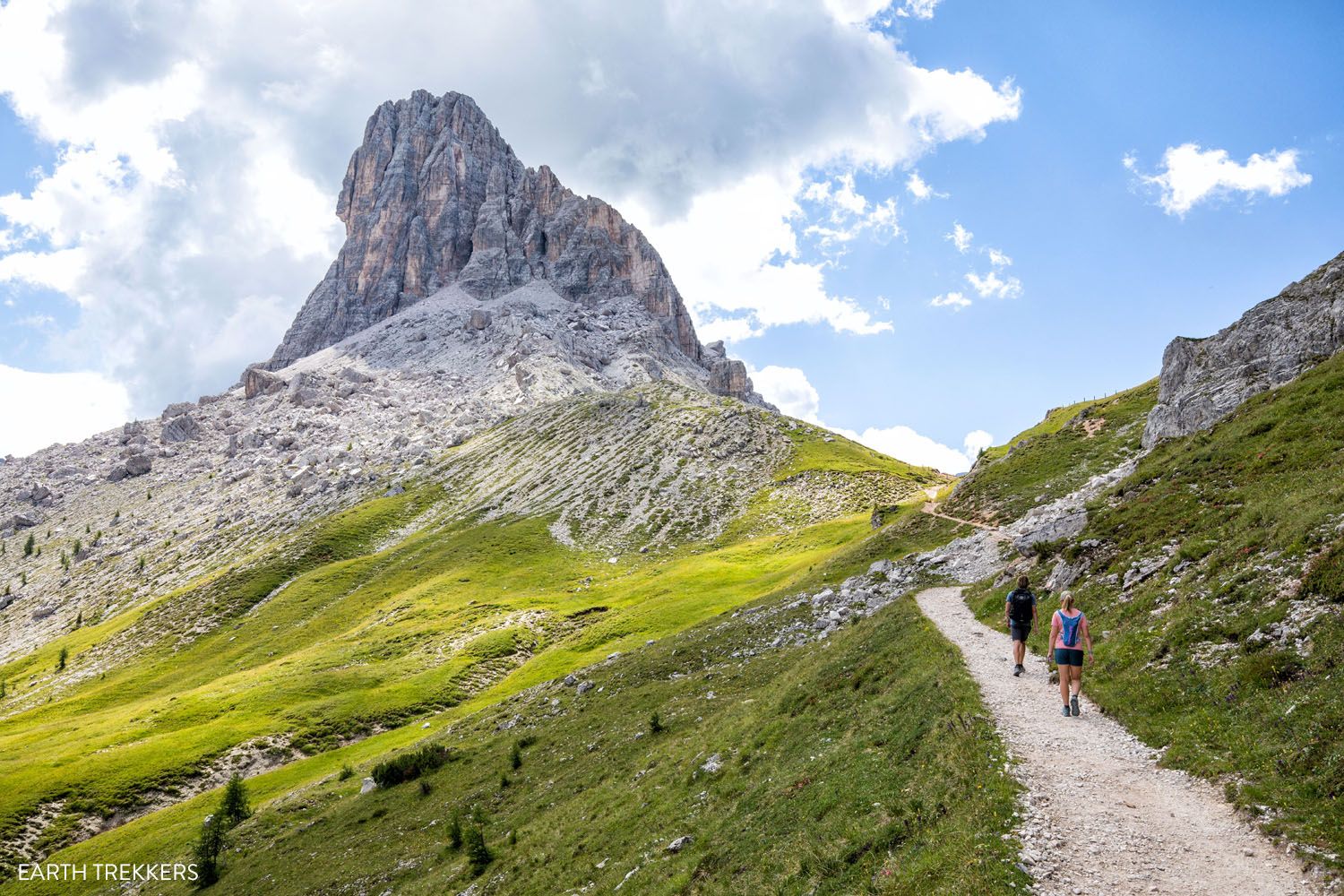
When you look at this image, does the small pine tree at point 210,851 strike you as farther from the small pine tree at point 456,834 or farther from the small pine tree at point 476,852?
the small pine tree at point 476,852

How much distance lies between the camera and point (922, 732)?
63.3 feet

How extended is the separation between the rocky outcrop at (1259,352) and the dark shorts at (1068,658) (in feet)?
110

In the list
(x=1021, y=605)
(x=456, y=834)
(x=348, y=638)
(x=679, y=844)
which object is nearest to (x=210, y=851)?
(x=456, y=834)

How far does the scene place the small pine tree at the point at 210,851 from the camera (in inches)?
1516

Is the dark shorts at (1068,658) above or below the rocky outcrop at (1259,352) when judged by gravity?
below

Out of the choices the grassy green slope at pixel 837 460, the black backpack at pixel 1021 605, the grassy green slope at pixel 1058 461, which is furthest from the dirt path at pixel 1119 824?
the grassy green slope at pixel 837 460

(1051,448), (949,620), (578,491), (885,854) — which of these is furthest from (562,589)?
(885,854)

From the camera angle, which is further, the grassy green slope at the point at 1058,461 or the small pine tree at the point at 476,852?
the grassy green slope at the point at 1058,461

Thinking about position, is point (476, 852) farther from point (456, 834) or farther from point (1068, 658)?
point (1068, 658)

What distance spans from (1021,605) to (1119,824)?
12906 millimetres

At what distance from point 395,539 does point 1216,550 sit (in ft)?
507

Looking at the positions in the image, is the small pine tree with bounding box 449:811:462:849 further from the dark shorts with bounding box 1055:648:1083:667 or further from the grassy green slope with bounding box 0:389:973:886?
the grassy green slope with bounding box 0:389:973:886

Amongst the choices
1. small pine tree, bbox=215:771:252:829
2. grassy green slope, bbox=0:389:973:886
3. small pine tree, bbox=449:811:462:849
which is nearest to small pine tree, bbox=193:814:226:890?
small pine tree, bbox=215:771:252:829

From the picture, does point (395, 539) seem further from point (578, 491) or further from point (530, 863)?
point (530, 863)
